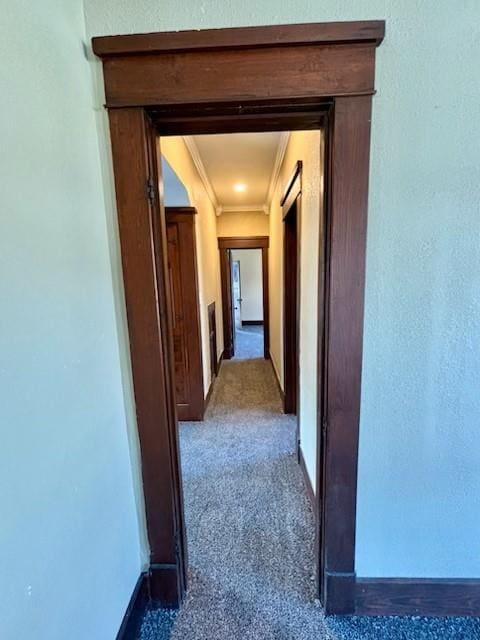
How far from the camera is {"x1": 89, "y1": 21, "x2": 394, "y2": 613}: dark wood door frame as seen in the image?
994 millimetres

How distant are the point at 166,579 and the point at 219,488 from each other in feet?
2.63

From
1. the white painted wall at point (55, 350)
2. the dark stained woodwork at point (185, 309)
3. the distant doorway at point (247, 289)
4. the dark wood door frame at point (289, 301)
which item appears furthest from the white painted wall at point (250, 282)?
the white painted wall at point (55, 350)

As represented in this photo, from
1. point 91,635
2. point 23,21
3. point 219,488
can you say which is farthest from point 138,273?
point 219,488

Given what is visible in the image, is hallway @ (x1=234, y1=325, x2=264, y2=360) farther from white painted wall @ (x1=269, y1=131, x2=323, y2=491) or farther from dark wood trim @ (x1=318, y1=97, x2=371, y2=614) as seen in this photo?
dark wood trim @ (x1=318, y1=97, x2=371, y2=614)

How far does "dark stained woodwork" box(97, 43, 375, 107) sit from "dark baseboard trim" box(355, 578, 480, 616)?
1.83m

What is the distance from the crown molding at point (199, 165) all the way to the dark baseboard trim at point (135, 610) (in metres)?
2.78

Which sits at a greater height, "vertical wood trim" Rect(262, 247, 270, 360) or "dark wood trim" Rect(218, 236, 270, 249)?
"dark wood trim" Rect(218, 236, 270, 249)

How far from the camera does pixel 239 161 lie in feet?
10.2

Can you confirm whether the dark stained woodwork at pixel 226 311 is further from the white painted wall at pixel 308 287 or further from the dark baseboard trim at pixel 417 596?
the dark baseboard trim at pixel 417 596

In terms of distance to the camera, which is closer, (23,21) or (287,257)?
(23,21)

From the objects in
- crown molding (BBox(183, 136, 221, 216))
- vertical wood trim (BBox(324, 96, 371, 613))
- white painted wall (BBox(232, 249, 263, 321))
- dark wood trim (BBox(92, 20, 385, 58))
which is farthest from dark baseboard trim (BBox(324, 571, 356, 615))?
white painted wall (BBox(232, 249, 263, 321))

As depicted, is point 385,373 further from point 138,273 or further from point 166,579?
point 166,579

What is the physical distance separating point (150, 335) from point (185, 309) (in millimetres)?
1849

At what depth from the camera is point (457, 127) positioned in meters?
1.02
